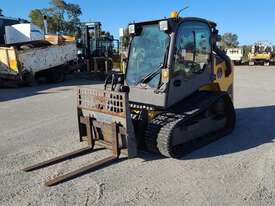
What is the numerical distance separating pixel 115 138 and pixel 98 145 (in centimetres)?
63

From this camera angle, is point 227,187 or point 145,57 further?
point 145,57

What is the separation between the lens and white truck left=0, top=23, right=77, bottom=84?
53.1 ft

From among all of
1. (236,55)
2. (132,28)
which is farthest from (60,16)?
(132,28)

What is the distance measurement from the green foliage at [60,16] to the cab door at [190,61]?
46.6m

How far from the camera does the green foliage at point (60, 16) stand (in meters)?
51.7

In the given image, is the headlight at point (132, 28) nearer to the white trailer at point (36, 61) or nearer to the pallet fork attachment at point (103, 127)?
the pallet fork attachment at point (103, 127)

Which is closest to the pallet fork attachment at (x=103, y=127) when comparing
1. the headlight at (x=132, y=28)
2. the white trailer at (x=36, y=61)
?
the headlight at (x=132, y=28)

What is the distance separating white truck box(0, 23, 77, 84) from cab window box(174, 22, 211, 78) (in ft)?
37.3

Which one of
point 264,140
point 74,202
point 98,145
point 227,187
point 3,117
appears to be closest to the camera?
point 74,202

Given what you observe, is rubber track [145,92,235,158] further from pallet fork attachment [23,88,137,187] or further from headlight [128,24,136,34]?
headlight [128,24,136,34]

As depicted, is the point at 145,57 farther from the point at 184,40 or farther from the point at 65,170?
the point at 65,170

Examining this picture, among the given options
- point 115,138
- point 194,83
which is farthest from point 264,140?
point 115,138

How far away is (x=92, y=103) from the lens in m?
5.94

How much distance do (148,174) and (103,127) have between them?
121cm
